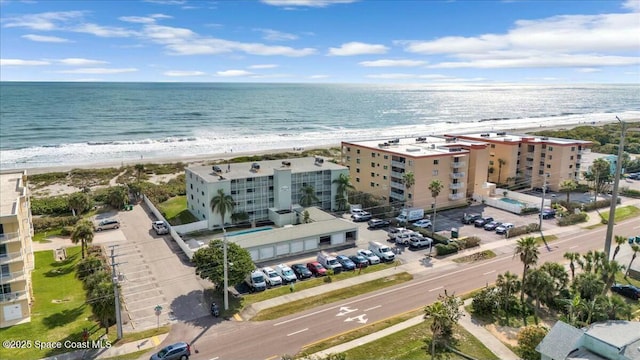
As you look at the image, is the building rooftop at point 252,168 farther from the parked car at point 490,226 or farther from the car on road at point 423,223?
the parked car at point 490,226

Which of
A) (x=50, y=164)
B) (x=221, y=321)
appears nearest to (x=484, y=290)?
(x=221, y=321)

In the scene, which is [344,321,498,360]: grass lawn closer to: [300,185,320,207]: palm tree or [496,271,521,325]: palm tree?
[496,271,521,325]: palm tree

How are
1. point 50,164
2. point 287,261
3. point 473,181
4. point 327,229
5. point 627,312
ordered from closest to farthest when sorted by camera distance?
point 627,312 < point 287,261 < point 327,229 < point 473,181 < point 50,164

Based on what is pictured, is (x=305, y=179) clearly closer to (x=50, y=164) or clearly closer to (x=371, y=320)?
(x=371, y=320)

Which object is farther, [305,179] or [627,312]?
[305,179]

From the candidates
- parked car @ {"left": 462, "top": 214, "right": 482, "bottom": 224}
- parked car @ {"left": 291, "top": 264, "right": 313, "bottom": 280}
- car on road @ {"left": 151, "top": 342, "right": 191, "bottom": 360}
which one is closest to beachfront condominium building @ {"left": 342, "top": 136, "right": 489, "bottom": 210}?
parked car @ {"left": 462, "top": 214, "right": 482, "bottom": 224}

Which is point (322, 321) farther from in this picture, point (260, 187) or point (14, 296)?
point (260, 187)
